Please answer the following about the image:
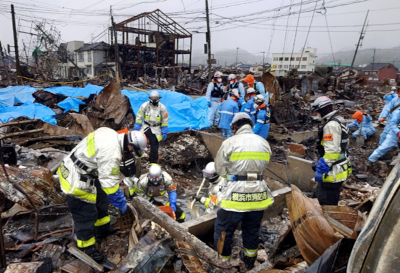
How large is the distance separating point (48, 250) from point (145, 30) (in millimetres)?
28053

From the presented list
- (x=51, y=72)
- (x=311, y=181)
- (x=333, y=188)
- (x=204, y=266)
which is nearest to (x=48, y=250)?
(x=204, y=266)

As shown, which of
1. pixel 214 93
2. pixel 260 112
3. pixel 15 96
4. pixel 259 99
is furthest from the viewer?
pixel 15 96

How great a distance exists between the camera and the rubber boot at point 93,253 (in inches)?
122

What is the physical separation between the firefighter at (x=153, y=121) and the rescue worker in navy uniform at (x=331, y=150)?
3596mm

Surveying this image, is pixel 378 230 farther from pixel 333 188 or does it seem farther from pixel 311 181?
pixel 311 181

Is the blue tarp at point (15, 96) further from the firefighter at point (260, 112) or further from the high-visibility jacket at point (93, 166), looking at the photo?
the firefighter at point (260, 112)

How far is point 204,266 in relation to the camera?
2861 mm

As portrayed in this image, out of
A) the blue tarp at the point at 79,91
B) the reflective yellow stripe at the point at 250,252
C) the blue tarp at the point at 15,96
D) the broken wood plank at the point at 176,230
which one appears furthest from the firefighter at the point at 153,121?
the blue tarp at the point at 15,96

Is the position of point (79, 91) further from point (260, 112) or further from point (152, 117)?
point (260, 112)

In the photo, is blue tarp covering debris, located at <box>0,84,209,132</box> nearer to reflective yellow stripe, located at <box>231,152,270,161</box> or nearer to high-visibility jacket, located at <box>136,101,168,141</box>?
high-visibility jacket, located at <box>136,101,168,141</box>

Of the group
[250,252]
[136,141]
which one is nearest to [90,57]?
[136,141]

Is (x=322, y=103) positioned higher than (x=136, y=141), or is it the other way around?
(x=322, y=103)

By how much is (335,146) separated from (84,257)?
3.48 metres

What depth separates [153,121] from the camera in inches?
242
